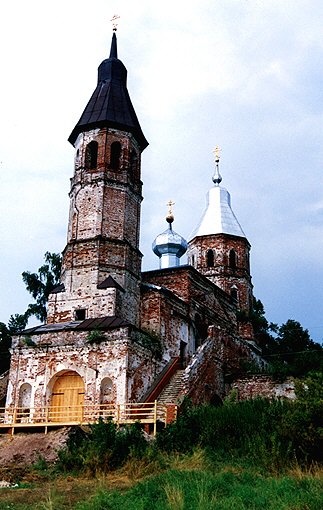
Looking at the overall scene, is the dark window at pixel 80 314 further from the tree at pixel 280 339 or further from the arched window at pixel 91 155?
the tree at pixel 280 339

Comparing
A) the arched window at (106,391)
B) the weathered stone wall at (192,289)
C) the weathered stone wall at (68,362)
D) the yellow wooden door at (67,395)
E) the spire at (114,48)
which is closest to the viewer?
the arched window at (106,391)

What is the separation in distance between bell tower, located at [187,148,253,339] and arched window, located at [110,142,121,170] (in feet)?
37.7

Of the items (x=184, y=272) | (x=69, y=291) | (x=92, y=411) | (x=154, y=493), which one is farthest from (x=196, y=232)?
(x=154, y=493)

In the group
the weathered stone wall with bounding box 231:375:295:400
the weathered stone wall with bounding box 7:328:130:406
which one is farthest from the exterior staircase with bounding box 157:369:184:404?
the weathered stone wall with bounding box 231:375:295:400

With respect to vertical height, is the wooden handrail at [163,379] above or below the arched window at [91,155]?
below

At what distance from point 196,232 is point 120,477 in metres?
25.1

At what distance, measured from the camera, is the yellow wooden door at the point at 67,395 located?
2318 centimetres

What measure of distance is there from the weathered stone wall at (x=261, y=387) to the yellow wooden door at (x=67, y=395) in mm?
6669

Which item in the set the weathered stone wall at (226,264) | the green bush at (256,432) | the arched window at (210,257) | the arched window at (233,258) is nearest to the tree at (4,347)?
the weathered stone wall at (226,264)

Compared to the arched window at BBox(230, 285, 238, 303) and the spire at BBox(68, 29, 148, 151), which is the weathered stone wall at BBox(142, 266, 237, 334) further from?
the spire at BBox(68, 29, 148, 151)

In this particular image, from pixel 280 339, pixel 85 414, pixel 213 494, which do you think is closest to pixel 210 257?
pixel 280 339

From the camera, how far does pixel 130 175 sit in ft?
92.1

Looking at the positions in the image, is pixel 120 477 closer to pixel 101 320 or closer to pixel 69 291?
pixel 101 320

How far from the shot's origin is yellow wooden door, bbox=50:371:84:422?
76.0ft
